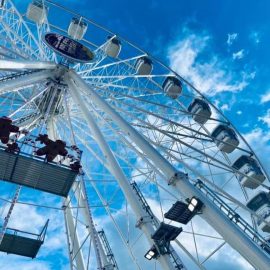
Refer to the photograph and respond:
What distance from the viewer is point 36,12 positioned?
27.5 meters

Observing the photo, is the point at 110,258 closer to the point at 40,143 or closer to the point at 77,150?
the point at 77,150

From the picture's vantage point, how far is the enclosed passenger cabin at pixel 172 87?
94.2ft

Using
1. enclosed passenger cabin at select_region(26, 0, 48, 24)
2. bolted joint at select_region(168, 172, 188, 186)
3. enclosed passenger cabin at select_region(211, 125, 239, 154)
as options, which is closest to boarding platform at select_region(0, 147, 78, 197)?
bolted joint at select_region(168, 172, 188, 186)

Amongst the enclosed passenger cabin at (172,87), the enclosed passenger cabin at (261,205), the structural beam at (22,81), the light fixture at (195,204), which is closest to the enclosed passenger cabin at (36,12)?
the structural beam at (22,81)

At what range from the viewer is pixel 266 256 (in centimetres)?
1113

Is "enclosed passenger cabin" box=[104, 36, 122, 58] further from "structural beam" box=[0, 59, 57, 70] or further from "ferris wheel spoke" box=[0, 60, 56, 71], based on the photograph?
"structural beam" box=[0, 59, 57, 70]

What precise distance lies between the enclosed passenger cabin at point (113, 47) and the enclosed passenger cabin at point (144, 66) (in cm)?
167

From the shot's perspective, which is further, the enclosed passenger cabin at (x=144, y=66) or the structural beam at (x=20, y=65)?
the enclosed passenger cabin at (x=144, y=66)

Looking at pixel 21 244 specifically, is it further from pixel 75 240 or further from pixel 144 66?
pixel 144 66

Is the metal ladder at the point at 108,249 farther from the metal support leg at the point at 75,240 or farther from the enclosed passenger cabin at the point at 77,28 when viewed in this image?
the enclosed passenger cabin at the point at 77,28

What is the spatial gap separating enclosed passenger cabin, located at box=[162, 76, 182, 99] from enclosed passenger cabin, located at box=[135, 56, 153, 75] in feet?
4.81

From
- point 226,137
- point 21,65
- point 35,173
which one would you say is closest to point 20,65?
point 21,65

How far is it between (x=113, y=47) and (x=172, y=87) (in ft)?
16.0

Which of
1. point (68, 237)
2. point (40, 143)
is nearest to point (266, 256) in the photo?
point (40, 143)
